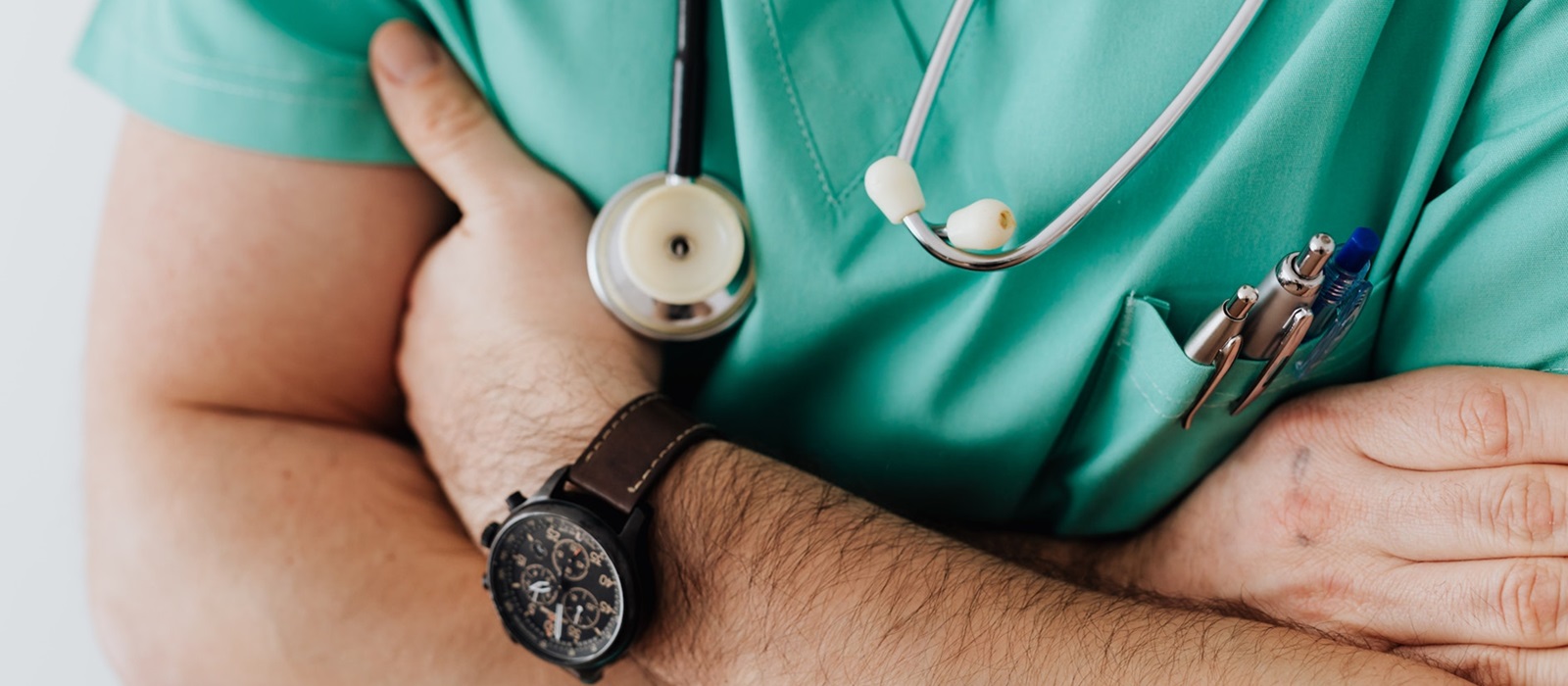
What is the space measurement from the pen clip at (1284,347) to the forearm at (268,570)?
62cm

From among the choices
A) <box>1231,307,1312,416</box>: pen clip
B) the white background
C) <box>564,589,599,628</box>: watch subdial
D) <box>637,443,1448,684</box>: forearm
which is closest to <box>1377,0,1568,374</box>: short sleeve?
<box>1231,307,1312,416</box>: pen clip

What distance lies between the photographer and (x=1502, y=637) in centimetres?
65

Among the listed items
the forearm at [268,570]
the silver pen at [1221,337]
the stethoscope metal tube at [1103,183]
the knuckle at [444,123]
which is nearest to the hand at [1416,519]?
the silver pen at [1221,337]

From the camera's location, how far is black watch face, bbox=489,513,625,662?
76 centimetres

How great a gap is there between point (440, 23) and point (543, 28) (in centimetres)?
13

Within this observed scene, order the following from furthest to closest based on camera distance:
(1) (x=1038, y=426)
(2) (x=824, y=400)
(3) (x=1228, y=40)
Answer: (2) (x=824, y=400) < (1) (x=1038, y=426) < (3) (x=1228, y=40)

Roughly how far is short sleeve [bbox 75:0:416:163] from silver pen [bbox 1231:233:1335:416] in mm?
760

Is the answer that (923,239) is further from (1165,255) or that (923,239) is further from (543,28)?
(543,28)

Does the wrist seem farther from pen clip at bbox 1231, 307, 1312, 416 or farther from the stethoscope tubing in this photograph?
pen clip at bbox 1231, 307, 1312, 416

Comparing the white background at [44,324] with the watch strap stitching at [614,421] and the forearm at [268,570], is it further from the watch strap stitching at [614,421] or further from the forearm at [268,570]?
the watch strap stitching at [614,421]

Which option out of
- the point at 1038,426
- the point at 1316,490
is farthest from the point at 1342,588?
the point at 1038,426

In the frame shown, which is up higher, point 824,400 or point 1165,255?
point 1165,255

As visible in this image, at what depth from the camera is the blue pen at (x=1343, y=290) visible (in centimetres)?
61

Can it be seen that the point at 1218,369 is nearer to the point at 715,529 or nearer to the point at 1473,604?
the point at 1473,604
